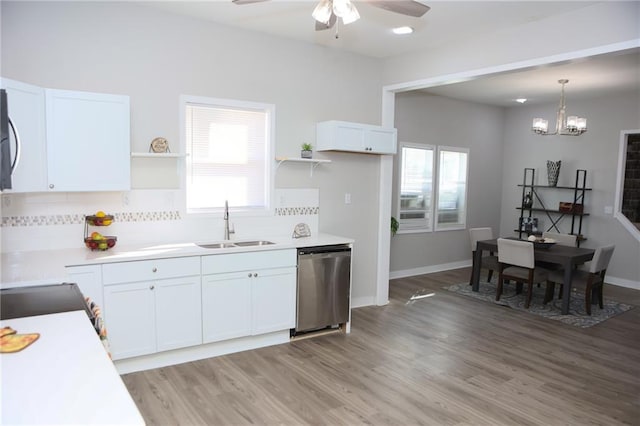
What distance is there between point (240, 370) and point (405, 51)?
3.58m

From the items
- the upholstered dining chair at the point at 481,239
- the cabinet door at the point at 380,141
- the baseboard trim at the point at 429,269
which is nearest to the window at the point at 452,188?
the baseboard trim at the point at 429,269

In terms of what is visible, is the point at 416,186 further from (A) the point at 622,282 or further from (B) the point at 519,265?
(A) the point at 622,282

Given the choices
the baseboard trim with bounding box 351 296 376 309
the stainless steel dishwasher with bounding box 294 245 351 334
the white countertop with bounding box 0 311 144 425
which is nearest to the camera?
the white countertop with bounding box 0 311 144 425

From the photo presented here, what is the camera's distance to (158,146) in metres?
3.69

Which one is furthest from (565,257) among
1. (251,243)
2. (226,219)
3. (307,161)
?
(226,219)

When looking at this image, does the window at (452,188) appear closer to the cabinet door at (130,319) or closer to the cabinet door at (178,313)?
the cabinet door at (178,313)

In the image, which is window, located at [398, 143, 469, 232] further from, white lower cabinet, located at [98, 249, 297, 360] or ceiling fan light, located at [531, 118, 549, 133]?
white lower cabinet, located at [98, 249, 297, 360]

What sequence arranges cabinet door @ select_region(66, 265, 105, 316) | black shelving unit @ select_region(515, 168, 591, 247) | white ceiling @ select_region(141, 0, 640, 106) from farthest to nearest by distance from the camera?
black shelving unit @ select_region(515, 168, 591, 247) → white ceiling @ select_region(141, 0, 640, 106) → cabinet door @ select_region(66, 265, 105, 316)

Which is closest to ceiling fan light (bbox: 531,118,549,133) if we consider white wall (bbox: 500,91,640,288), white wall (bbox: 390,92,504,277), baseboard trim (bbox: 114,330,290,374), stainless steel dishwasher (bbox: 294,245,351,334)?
white wall (bbox: 500,91,640,288)

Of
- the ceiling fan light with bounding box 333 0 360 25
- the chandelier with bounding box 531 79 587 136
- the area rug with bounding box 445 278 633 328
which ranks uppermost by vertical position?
the ceiling fan light with bounding box 333 0 360 25

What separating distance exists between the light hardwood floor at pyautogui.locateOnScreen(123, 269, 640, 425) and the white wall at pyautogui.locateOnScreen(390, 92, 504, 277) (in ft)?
7.25

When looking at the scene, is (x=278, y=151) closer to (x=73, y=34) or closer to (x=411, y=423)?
(x=73, y=34)

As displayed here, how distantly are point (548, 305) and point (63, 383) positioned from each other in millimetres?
5496

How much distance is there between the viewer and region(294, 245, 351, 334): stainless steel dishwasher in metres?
4.04
